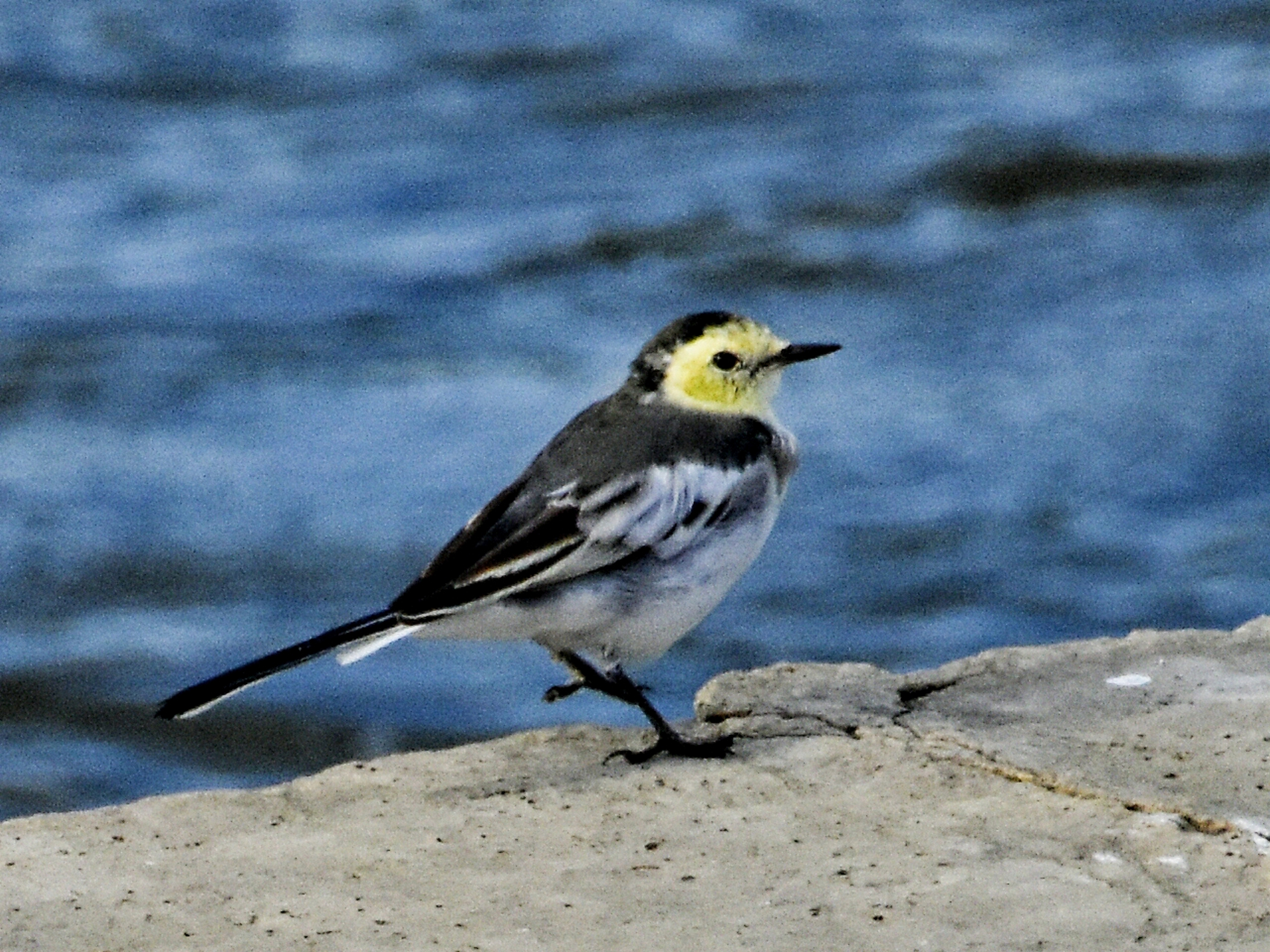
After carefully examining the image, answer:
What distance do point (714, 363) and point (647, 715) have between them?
1.11 metres

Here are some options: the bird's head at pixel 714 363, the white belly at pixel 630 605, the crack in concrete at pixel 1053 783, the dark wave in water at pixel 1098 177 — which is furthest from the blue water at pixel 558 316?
the crack in concrete at pixel 1053 783

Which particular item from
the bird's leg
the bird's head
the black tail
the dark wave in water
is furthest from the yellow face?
the dark wave in water

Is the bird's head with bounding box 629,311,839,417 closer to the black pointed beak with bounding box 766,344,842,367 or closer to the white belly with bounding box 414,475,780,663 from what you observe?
the black pointed beak with bounding box 766,344,842,367

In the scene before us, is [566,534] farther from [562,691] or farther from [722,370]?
[722,370]

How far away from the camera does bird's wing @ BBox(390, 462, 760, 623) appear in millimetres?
6465

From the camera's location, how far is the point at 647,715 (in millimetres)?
6688

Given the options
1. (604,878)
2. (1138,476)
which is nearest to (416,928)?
(604,878)

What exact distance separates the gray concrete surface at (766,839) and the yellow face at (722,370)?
845 mm

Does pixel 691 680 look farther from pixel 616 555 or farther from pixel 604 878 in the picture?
pixel 604 878

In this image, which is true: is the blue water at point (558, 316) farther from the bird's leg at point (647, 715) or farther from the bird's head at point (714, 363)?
the bird's head at point (714, 363)

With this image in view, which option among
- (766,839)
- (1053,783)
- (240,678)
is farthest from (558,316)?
(766,839)

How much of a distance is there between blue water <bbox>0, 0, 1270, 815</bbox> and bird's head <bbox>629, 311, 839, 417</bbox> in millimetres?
2677

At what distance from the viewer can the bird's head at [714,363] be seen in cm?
732

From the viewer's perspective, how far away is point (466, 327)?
500 inches
